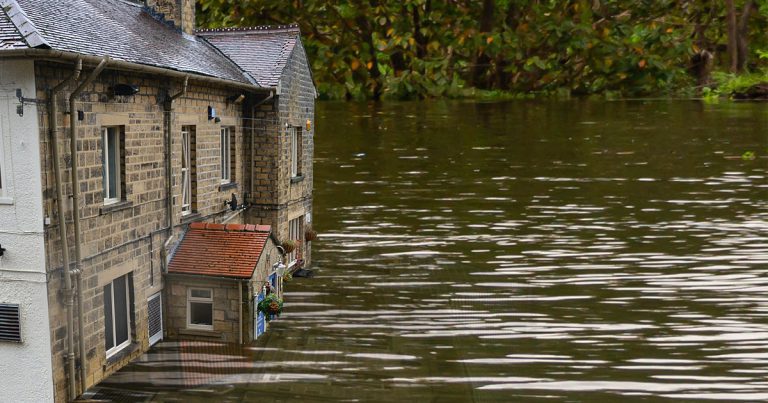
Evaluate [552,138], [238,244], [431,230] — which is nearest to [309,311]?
[238,244]

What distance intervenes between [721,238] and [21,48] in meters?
22.7

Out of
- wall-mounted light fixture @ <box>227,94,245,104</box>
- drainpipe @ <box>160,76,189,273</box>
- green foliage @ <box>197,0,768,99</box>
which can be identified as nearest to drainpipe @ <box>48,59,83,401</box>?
drainpipe @ <box>160,76,189,273</box>

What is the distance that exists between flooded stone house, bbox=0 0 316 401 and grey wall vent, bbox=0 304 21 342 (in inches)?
0.8

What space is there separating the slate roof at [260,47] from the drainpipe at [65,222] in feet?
27.8

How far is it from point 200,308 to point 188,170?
3200 millimetres

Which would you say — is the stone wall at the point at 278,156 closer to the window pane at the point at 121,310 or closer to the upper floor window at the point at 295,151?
the upper floor window at the point at 295,151

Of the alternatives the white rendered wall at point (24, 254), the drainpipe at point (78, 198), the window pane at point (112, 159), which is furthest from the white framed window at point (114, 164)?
the white rendered wall at point (24, 254)

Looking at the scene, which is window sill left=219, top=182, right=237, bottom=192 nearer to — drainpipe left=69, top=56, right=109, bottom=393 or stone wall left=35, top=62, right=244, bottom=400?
stone wall left=35, top=62, right=244, bottom=400

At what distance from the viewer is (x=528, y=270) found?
24516 mm

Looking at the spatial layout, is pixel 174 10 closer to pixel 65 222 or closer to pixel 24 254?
pixel 65 222

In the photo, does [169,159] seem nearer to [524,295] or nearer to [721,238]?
[524,295]

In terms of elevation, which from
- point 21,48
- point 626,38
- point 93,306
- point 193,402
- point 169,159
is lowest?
point 193,402

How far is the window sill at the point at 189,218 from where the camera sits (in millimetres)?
17881

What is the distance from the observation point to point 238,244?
17.1 meters
